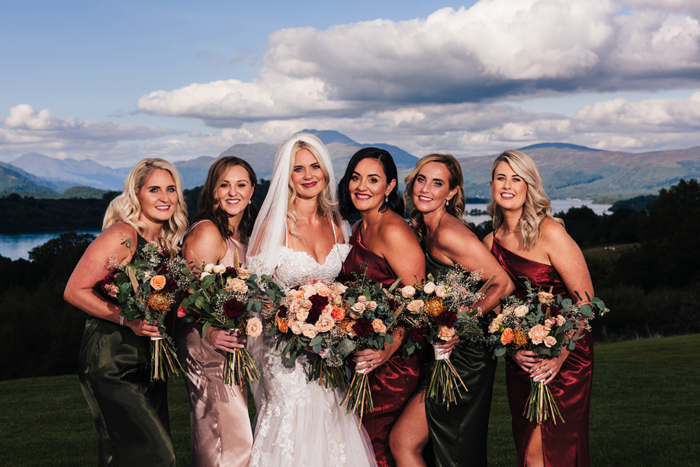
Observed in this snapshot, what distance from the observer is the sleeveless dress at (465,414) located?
5.95m

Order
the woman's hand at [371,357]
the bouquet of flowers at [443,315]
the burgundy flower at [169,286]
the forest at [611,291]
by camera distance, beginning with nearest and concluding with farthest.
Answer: the bouquet of flowers at [443,315], the burgundy flower at [169,286], the woman's hand at [371,357], the forest at [611,291]

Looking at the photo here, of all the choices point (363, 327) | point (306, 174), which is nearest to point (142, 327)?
point (363, 327)

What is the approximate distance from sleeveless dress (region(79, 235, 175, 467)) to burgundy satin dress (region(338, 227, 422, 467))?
225 centimetres

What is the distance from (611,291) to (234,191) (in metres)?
56.2

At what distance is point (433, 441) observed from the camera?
19.6 feet

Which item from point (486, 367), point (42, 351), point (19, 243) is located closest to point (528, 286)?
point (486, 367)

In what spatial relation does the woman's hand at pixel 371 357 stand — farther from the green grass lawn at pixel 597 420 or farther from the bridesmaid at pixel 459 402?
the green grass lawn at pixel 597 420

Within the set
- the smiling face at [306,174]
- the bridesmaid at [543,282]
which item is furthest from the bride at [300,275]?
the bridesmaid at [543,282]

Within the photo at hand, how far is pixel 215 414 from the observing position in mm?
6199

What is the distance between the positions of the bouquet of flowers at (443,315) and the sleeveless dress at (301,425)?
106 cm

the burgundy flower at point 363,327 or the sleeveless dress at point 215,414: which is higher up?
the burgundy flower at point 363,327

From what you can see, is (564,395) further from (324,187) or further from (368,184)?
(324,187)

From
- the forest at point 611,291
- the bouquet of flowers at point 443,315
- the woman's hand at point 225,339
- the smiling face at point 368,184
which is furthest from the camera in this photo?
the forest at point 611,291

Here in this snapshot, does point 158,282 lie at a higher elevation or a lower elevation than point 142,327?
higher
